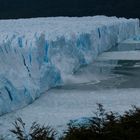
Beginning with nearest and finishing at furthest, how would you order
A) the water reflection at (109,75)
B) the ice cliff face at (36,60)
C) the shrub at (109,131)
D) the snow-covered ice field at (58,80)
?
the shrub at (109,131), the snow-covered ice field at (58,80), the ice cliff face at (36,60), the water reflection at (109,75)

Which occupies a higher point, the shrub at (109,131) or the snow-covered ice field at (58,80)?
the shrub at (109,131)

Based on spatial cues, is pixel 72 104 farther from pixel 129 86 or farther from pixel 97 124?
pixel 97 124

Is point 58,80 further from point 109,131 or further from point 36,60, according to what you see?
point 109,131

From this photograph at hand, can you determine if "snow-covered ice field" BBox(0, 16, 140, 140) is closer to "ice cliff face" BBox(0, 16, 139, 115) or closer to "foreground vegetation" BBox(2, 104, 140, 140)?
"ice cliff face" BBox(0, 16, 139, 115)

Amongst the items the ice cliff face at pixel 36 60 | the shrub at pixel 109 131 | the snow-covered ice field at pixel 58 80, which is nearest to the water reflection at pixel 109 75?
the snow-covered ice field at pixel 58 80

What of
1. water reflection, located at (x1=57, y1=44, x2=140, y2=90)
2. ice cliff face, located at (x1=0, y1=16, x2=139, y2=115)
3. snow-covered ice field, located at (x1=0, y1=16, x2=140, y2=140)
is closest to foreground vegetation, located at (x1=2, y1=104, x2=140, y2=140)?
snow-covered ice field, located at (x1=0, y1=16, x2=140, y2=140)

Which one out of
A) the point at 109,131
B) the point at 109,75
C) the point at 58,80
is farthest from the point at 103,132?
the point at 109,75

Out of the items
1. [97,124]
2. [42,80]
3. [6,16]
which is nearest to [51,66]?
[42,80]

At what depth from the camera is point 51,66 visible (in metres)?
8.06

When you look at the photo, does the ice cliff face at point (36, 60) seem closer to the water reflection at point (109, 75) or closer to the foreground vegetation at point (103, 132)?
the water reflection at point (109, 75)

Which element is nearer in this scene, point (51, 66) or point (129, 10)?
point (51, 66)

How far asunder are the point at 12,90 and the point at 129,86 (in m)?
2.57

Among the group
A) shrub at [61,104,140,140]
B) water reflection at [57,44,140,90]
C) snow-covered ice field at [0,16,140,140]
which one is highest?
shrub at [61,104,140,140]

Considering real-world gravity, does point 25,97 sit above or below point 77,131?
below
